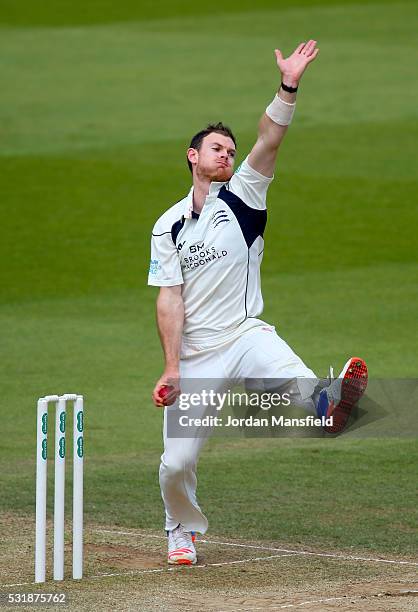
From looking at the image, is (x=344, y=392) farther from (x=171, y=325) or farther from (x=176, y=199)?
(x=176, y=199)

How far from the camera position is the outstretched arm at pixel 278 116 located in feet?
24.9

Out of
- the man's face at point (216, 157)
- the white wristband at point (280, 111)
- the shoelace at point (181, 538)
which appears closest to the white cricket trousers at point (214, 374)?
the shoelace at point (181, 538)

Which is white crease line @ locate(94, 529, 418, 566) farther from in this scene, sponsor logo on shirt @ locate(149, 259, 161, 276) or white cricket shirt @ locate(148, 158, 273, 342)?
sponsor logo on shirt @ locate(149, 259, 161, 276)

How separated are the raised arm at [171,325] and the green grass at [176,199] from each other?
1485mm

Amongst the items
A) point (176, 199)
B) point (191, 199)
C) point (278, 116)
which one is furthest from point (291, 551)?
point (176, 199)

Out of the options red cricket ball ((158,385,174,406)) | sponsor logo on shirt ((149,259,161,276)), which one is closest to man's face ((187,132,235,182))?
sponsor logo on shirt ((149,259,161,276))

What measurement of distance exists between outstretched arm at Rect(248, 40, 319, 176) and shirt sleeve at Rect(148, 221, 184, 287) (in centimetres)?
62

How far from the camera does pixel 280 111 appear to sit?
24.9 feet

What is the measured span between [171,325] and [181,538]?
118 centimetres

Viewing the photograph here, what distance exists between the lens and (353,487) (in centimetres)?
983

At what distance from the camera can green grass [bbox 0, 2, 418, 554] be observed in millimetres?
9945

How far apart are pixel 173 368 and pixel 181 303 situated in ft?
1.24

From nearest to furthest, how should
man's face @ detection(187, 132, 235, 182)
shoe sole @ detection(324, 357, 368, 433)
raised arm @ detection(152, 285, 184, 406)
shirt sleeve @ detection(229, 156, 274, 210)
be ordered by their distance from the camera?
shoe sole @ detection(324, 357, 368, 433) < raised arm @ detection(152, 285, 184, 406) < shirt sleeve @ detection(229, 156, 274, 210) < man's face @ detection(187, 132, 235, 182)

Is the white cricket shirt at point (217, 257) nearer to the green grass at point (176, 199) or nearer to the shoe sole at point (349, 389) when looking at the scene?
the shoe sole at point (349, 389)
